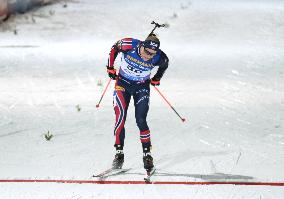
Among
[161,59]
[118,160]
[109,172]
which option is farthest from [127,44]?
[109,172]

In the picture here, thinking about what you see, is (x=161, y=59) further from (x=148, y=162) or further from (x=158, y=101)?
(x=158, y=101)

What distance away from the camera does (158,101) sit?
370 inches

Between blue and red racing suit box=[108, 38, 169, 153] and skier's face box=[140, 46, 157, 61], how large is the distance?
7 cm

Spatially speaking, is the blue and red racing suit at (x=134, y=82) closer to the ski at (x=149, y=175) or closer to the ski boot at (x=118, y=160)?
the ski boot at (x=118, y=160)

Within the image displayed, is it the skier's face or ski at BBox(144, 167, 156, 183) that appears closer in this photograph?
the skier's face

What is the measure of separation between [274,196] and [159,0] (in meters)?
14.5

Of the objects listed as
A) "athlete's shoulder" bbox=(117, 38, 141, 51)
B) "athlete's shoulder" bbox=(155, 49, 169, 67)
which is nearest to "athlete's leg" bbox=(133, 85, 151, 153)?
"athlete's shoulder" bbox=(155, 49, 169, 67)

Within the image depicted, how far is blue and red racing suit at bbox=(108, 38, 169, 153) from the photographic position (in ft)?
19.5

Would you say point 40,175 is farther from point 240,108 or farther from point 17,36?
point 17,36

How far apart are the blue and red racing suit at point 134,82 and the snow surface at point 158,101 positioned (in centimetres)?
66

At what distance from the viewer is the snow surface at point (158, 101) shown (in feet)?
20.2

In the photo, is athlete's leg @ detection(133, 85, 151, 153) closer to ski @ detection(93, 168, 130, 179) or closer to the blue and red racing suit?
the blue and red racing suit

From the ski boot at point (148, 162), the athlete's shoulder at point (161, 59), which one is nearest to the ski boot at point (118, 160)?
the ski boot at point (148, 162)

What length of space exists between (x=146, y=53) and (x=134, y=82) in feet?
1.53
